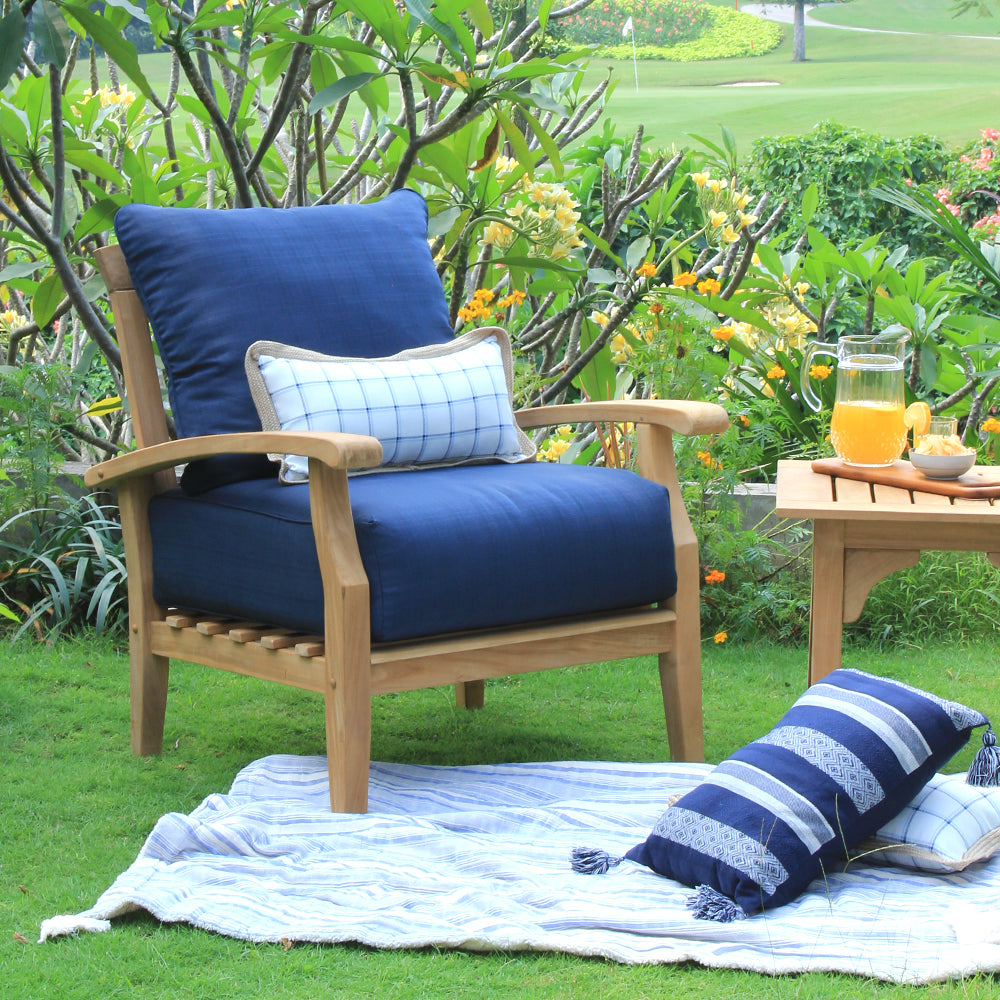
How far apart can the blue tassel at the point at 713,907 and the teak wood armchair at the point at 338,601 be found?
46cm

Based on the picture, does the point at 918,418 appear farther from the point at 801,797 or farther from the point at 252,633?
the point at 252,633

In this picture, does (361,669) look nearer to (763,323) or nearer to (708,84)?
(763,323)

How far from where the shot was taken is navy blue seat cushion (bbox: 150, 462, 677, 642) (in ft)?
5.73

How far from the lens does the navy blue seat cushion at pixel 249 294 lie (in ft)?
6.77

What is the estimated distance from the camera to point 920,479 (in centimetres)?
197

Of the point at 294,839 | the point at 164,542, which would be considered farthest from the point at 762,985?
the point at 164,542

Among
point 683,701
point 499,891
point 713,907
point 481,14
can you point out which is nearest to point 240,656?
point 499,891

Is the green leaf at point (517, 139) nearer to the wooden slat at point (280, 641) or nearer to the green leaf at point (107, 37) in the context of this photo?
the green leaf at point (107, 37)

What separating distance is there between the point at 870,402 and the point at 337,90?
3.57 ft

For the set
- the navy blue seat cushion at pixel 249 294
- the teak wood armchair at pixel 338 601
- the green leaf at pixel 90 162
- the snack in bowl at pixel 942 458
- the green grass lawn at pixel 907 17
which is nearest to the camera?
the teak wood armchair at pixel 338 601

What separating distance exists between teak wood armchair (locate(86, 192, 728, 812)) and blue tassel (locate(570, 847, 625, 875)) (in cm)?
29

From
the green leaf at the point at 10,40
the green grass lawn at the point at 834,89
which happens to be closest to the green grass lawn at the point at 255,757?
the green leaf at the point at 10,40

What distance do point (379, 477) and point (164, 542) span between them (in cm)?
37

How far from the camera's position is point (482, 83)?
2.34 metres
